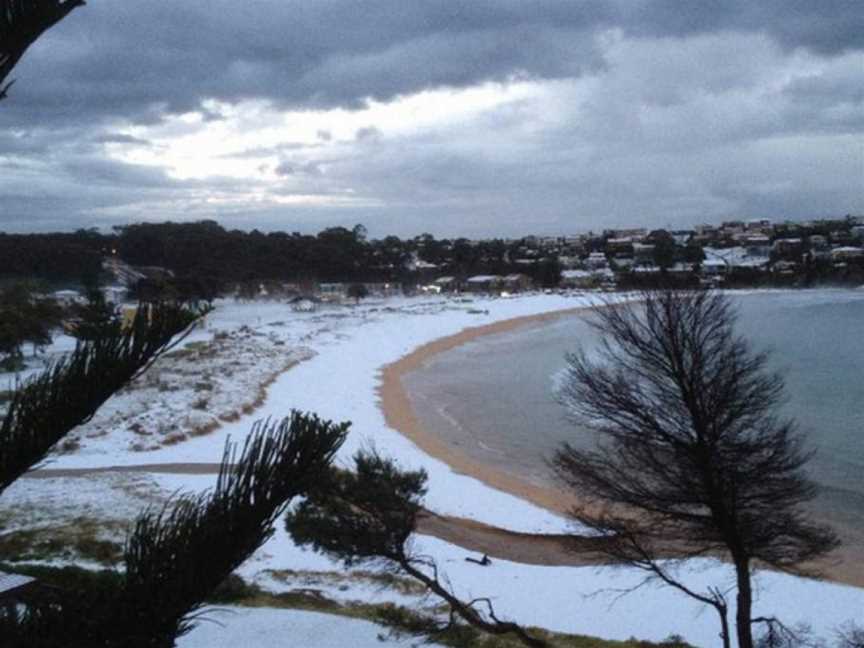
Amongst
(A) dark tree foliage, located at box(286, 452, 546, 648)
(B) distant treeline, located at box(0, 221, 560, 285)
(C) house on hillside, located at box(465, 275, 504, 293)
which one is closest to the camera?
(A) dark tree foliage, located at box(286, 452, 546, 648)

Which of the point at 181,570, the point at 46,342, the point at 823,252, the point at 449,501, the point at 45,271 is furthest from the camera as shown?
the point at 823,252

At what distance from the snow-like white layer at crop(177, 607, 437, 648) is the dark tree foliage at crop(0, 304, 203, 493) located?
6.29 meters

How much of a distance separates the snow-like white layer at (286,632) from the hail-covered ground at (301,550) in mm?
22

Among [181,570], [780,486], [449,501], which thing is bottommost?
[449,501]

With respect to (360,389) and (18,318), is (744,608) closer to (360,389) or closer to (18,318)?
Result: (18,318)

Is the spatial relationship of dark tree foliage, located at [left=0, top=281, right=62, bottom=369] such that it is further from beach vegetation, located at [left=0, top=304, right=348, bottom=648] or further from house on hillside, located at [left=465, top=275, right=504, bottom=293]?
house on hillside, located at [left=465, top=275, right=504, bottom=293]

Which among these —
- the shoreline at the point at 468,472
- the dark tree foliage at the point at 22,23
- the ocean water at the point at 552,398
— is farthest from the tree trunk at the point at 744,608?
the dark tree foliage at the point at 22,23

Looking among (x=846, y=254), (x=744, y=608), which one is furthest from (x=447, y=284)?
(x=744, y=608)

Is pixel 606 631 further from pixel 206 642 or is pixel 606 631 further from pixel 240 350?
pixel 240 350

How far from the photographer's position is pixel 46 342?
33844mm

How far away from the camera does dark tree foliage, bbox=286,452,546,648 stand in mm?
7387

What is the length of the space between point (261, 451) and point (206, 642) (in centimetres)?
703

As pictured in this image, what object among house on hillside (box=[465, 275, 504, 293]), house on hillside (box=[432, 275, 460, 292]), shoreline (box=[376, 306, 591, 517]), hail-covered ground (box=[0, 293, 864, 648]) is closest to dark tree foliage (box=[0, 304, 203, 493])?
hail-covered ground (box=[0, 293, 864, 648])

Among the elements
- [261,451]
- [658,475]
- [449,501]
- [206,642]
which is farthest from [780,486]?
[449,501]
